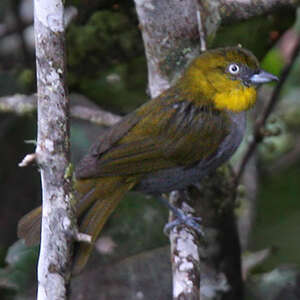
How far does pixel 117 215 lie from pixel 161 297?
0.54 m

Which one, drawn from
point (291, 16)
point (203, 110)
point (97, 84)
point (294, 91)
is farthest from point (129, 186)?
point (294, 91)

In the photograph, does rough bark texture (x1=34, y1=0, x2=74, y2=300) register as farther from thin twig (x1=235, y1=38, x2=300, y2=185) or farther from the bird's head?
thin twig (x1=235, y1=38, x2=300, y2=185)

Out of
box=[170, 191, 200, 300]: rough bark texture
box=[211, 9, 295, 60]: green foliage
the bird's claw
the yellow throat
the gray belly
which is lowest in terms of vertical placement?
box=[170, 191, 200, 300]: rough bark texture

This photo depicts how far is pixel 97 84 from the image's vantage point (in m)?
3.91

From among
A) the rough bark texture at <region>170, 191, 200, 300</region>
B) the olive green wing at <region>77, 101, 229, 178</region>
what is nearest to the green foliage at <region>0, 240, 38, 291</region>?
the olive green wing at <region>77, 101, 229, 178</region>

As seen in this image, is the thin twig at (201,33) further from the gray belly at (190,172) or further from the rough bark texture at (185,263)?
the rough bark texture at (185,263)

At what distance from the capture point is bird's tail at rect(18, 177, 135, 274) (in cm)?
284

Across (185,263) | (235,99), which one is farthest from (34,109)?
(185,263)

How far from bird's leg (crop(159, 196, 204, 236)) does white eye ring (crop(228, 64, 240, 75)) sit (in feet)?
2.43

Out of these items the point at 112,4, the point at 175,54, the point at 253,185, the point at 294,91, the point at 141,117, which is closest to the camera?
the point at 141,117

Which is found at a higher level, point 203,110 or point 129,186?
point 203,110

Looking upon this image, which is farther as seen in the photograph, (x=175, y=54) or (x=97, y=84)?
(x=97, y=84)

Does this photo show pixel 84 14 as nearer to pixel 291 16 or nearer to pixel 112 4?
pixel 112 4

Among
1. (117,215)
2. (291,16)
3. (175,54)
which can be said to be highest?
(291,16)
